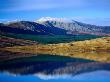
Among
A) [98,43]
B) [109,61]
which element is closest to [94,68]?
[109,61]

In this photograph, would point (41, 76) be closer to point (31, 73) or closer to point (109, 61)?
point (31, 73)

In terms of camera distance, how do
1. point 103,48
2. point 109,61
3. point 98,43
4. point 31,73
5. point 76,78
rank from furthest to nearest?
point 98,43, point 103,48, point 109,61, point 31,73, point 76,78

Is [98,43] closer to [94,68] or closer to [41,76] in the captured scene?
[94,68]

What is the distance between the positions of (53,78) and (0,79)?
11.2m

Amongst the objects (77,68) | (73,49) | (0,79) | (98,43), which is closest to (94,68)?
(77,68)

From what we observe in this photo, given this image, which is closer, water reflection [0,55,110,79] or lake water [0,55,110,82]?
lake water [0,55,110,82]

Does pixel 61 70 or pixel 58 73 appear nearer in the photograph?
pixel 58 73

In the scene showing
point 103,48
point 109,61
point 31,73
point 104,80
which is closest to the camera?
point 104,80

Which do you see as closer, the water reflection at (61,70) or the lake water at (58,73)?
the lake water at (58,73)

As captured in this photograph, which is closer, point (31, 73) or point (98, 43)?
point (31, 73)

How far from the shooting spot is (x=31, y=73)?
6675cm

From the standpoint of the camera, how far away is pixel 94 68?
A: 71000 millimetres

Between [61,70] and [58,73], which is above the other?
[61,70]

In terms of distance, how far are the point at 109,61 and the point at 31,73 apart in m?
25.6
